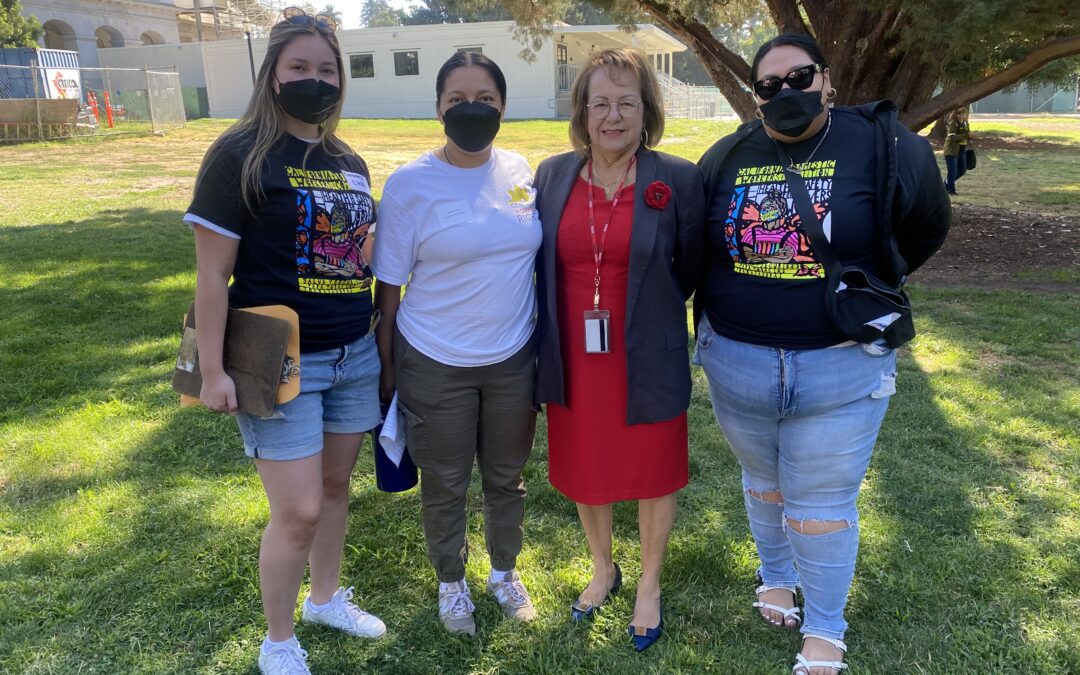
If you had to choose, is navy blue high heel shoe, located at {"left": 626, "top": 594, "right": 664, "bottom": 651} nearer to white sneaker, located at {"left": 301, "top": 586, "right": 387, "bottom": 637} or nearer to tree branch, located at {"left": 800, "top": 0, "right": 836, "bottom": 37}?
white sneaker, located at {"left": 301, "top": 586, "right": 387, "bottom": 637}

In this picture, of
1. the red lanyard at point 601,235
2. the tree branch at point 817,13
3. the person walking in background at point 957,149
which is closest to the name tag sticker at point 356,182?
the red lanyard at point 601,235

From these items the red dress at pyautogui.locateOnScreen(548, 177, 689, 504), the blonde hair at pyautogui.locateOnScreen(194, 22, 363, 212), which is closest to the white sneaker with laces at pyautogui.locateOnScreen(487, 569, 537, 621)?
the red dress at pyautogui.locateOnScreen(548, 177, 689, 504)

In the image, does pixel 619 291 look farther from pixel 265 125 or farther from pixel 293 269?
pixel 265 125

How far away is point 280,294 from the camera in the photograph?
2.31 metres

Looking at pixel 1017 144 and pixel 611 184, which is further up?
pixel 611 184

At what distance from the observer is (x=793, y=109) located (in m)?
2.32

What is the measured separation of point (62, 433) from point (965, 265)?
29.5ft

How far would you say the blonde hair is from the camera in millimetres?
2180

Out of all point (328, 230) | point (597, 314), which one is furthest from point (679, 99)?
point (328, 230)

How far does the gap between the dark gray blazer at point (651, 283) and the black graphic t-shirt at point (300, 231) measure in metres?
0.63

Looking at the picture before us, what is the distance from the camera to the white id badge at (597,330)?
8.57ft

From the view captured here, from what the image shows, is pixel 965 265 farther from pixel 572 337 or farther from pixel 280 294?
pixel 280 294

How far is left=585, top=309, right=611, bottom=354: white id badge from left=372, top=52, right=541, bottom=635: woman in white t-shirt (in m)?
0.23

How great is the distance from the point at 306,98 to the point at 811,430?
1895mm
